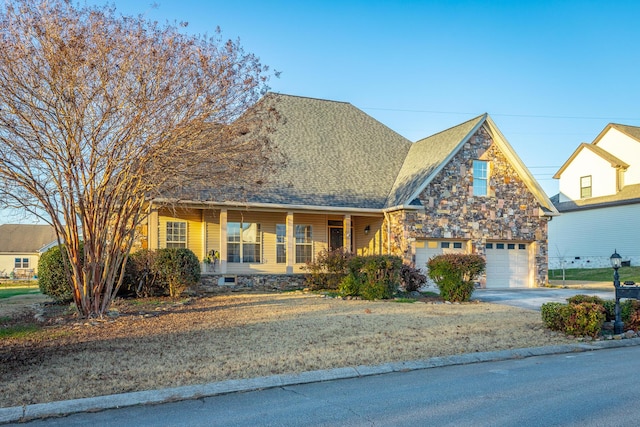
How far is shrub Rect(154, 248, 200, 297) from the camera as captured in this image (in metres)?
16.7

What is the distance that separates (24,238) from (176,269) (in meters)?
40.6

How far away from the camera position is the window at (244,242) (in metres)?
20.6

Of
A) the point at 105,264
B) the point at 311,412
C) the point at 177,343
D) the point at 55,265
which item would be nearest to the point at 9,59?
the point at 105,264

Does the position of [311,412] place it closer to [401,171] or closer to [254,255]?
[254,255]

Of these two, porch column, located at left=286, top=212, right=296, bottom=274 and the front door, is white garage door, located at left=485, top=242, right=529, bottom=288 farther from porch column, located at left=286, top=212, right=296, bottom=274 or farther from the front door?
porch column, located at left=286, top=212, right=296, bottom=274

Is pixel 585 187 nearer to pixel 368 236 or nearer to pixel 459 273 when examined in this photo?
pixel 368 236

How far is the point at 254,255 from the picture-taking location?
20.9m

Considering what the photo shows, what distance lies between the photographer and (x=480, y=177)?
21172mm

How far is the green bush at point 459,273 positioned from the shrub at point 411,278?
2016 millimetres

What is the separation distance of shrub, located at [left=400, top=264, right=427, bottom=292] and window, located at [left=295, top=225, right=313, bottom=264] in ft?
15.6

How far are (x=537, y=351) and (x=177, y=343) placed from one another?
19.4 ft

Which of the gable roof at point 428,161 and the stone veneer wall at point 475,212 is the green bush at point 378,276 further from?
the gable roof at point 428,161

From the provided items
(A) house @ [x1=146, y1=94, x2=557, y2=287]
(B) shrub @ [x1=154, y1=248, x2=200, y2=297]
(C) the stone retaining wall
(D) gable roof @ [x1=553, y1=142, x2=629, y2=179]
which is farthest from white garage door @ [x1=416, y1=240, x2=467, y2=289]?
(D) gable roof @ [x1=553, y1=142, x2=629, y2=179]

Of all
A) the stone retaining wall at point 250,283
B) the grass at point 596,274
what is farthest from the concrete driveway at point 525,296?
the stone retaining wall at point 250,283
